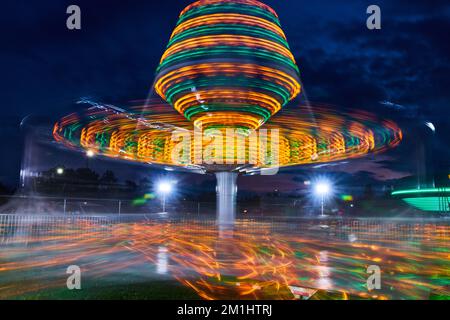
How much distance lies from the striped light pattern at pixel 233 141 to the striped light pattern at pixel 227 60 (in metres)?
1.46

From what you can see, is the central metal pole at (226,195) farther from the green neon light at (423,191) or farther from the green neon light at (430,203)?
the green neon light at (423,191)

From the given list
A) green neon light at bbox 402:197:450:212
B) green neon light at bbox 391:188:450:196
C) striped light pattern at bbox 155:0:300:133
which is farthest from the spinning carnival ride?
green neon light at bbox 402:197:450:212

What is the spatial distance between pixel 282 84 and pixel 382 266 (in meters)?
6.68

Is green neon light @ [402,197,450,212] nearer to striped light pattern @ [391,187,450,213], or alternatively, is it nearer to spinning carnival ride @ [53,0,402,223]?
striped light pattern @ [391,187,450,213]

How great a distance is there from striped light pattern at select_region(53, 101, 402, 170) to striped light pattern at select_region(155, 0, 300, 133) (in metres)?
1.46

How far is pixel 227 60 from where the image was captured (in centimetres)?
1193

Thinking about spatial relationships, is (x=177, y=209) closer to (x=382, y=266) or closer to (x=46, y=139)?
(x=46, y=139)

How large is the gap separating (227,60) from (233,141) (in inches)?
245

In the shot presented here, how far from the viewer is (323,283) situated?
872 centimetres

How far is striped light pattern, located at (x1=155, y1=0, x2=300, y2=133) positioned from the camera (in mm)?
12094

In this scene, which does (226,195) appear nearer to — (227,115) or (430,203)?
(227,115)

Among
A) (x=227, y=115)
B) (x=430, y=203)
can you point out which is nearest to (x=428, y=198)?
(x=430, y=203)

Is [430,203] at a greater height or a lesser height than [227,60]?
lesser

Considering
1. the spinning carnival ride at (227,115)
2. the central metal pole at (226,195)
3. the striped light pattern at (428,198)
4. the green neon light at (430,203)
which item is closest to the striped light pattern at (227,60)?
the spinning carnival ride at (227,115)
